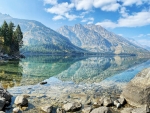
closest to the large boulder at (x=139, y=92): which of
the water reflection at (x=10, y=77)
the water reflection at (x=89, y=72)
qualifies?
the water reflection at (x=89, y=72)

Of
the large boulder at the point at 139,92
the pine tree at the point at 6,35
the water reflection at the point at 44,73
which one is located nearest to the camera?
the large boulder at the point at 139,92

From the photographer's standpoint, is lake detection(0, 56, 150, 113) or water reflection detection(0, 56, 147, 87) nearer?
lake detection(0, 56, 150, 113)

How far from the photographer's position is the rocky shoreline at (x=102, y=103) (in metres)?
19.7

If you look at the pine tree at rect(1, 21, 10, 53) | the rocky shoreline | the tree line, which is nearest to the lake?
the rocky shoreline

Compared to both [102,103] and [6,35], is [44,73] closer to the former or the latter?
[102,103]

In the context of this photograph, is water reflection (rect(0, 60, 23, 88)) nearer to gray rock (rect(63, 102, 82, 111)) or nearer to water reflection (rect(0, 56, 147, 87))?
water reflection (rect(0, 56, 147, 87))

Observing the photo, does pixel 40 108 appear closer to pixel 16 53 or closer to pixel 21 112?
pixel 21 112

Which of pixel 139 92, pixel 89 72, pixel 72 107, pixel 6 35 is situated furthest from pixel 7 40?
pixel 139 92

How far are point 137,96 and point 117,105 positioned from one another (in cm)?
308

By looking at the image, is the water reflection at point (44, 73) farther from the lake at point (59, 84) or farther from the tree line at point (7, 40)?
the tree line at point (7, 40)

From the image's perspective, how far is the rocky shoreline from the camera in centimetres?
1974

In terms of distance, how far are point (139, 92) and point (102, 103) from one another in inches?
199

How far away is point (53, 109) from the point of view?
2053 centimetres

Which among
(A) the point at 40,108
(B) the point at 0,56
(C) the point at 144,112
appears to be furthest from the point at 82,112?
(B) the point at 0,56
